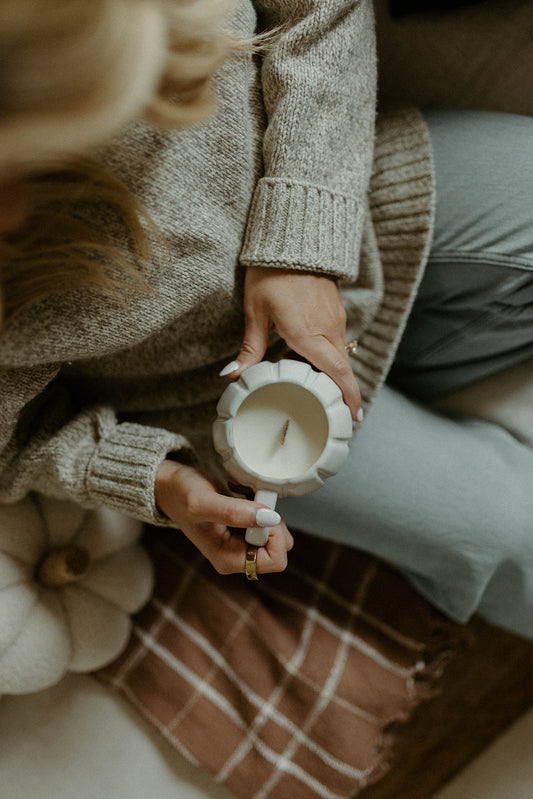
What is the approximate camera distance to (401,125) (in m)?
0.77

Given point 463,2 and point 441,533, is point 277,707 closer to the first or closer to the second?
point 441,533

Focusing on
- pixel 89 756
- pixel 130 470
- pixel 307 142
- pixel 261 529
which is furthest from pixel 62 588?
pixel 307 142

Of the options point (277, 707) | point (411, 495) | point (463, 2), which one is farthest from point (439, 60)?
point (277, 707)

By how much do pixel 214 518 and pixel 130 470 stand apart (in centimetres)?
12

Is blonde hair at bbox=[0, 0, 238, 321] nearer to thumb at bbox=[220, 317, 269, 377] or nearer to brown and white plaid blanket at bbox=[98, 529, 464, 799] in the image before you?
thumb at bbox=[220, 317, 269, 377]

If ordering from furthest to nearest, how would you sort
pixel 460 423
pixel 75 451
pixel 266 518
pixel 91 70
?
pixel 460 423, pixel 75 451, pixel 266 518, pixel 91 70

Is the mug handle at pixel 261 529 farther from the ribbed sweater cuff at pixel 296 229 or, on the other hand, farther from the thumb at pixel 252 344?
the ribbed sweater cuff at pixel 296 229

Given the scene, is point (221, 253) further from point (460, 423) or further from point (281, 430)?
point (460, 423)

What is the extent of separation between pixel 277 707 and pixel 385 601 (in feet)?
0.79

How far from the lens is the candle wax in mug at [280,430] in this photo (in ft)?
1.87

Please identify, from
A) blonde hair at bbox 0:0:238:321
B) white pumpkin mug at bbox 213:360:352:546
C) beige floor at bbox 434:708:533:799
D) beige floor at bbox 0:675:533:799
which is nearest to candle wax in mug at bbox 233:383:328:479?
white pumpkin mug at bbox 213:360:352:546

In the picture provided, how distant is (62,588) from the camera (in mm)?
895

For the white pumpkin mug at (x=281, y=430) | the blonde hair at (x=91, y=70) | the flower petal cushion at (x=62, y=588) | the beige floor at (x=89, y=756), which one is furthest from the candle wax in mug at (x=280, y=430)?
the beige floor at (x=89, y=756)

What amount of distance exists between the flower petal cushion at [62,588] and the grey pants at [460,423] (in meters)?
0.30
